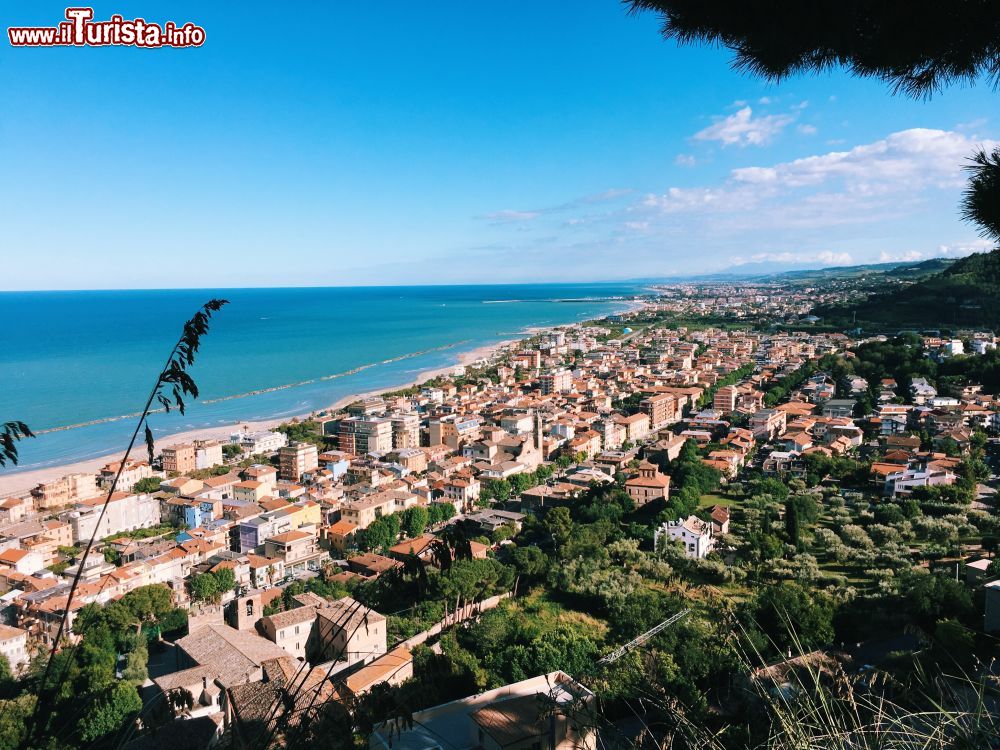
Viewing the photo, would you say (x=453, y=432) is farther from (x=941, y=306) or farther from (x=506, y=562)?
(x=941, y=306)

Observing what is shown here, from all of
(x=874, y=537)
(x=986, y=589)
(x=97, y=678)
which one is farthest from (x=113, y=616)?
(x=874, y=537)

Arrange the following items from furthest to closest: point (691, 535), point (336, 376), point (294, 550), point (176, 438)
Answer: point (336, 376), point (176, 438), point (294, 550), point (691, 535)

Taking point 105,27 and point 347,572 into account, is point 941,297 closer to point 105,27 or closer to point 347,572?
point 347,572

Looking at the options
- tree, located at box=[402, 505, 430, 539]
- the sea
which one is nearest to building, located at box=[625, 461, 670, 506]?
tree, located at box=[402, 505, 430, 539]

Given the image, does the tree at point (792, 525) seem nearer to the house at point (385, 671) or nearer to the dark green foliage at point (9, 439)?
the house at point (385, 671)

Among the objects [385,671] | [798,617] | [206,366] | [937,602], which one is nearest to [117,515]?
[385,671]

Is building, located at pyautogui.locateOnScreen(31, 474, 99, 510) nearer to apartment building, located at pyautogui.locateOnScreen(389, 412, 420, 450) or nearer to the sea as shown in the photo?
the sea
